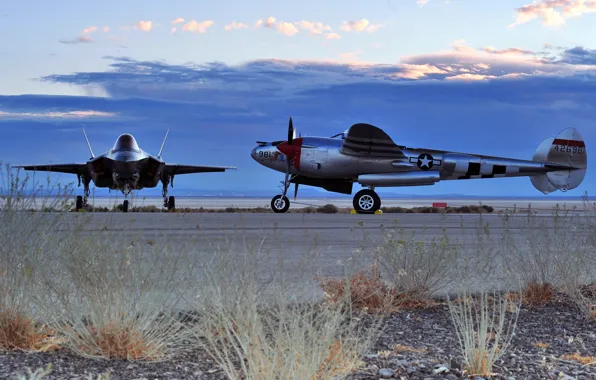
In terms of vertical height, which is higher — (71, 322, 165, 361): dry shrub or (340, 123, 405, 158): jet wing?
(340, 123, 405, 158): jet wing

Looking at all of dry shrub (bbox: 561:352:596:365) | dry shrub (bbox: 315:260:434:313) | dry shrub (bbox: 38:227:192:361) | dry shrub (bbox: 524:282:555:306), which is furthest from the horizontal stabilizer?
dry shrub (bbox: 38:227:192:361)

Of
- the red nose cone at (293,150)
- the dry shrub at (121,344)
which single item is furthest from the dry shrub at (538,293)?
the red nose cone at (293,150)

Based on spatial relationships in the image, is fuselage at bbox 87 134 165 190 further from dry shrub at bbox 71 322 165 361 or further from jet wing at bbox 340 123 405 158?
dry shrub at bbox 71 322 165 361

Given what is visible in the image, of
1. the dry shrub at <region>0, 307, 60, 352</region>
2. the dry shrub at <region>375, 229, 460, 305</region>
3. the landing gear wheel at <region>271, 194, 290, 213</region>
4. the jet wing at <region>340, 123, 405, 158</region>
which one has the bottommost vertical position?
the landing gear wheel at <region>271, 194, 290, 213</region>

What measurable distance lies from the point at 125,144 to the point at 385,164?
13291mm

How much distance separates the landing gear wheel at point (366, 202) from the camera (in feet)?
96.3

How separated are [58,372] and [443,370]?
2.68 metres

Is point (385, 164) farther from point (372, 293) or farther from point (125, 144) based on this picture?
point (372, 293)

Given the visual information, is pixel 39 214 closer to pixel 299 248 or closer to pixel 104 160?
pixel 299 248

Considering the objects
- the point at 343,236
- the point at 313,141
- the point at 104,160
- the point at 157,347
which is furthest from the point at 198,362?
the point at 104,160

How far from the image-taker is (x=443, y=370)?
462 centimetres

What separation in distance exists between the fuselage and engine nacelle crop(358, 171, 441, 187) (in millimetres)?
11159

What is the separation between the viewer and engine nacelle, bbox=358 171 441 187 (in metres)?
29.7

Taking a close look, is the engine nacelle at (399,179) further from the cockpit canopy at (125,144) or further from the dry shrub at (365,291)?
the dry shrub at (365,291)
